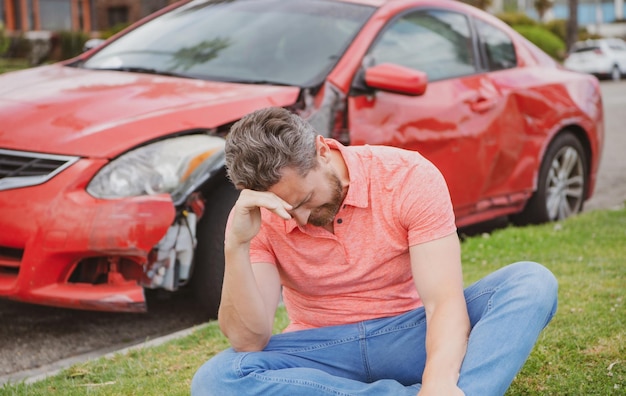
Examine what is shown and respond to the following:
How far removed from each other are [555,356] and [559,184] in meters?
2.89

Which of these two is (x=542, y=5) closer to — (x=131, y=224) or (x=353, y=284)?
(x=131, y=224)

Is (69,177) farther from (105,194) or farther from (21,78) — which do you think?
(21,78)

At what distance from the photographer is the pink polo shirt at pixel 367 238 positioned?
261cm

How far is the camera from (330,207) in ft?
8.60

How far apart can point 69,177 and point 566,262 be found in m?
2.56

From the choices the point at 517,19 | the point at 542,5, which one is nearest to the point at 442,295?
the point at 517,19

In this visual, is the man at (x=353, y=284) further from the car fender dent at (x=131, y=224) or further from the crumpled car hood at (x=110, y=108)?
the crumpled car hood at (x=110, y=108)

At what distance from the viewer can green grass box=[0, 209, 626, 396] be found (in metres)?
3.12

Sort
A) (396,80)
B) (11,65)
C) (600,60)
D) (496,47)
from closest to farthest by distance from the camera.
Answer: (396,80)
(496,47)
(11,65)
(600,60)

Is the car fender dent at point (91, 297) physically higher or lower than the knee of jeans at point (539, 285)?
lower

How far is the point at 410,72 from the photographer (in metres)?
4.50

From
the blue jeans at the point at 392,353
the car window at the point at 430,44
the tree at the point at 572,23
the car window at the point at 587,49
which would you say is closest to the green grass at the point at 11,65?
the car window at the point at 430,44

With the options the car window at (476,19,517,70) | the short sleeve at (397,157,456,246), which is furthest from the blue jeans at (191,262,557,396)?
the car window at (476,19,517,70)

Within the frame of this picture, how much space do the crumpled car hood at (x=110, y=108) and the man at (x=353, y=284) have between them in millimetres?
1255
